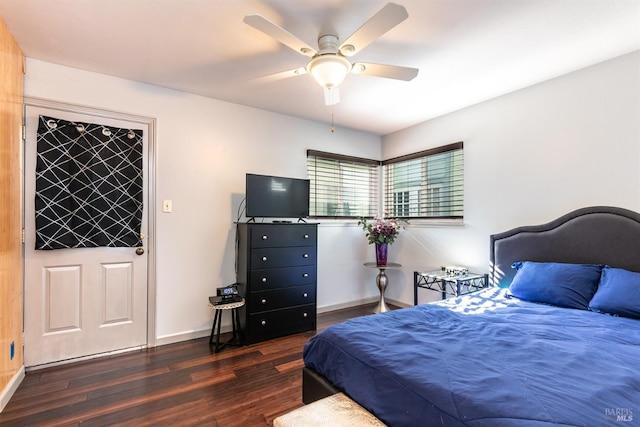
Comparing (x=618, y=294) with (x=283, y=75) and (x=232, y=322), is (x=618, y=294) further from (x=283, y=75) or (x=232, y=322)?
(x=232, y=322)

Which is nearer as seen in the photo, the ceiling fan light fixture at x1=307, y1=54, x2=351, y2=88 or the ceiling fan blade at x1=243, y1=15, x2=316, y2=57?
the ceiling fan blade at x1=243, y1=15, x2=316, y2=57

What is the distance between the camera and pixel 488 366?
1224 millimetres

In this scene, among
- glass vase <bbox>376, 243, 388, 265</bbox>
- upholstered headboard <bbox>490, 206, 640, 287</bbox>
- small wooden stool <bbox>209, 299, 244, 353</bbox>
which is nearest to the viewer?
upholstered headboard <bbox>490, 206, 640, 287</bbox>

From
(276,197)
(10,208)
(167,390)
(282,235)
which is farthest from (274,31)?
(167,390)

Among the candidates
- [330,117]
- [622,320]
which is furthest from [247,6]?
[622,320]

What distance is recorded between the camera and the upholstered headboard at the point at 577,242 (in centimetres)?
214

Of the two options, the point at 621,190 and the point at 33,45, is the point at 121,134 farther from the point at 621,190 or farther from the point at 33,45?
the point at 621,190

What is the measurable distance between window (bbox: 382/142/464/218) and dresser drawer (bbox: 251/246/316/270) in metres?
1.59

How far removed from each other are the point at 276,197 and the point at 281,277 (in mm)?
854

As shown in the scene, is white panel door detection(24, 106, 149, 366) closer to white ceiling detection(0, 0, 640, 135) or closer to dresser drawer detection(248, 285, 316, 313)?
white ceiling detection(0, 0, 640, 135)

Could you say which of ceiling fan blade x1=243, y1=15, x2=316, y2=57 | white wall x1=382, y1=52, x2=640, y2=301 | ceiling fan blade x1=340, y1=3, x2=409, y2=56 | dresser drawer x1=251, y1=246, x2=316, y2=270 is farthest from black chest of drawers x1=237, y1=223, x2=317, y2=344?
ceiling fan blade x1=340, y1=3, x2=409, y2=56

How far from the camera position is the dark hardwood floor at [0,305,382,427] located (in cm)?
180

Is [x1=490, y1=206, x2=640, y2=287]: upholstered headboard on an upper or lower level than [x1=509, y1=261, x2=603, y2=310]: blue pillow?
upper

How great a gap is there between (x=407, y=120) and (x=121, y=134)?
3.13 meters
